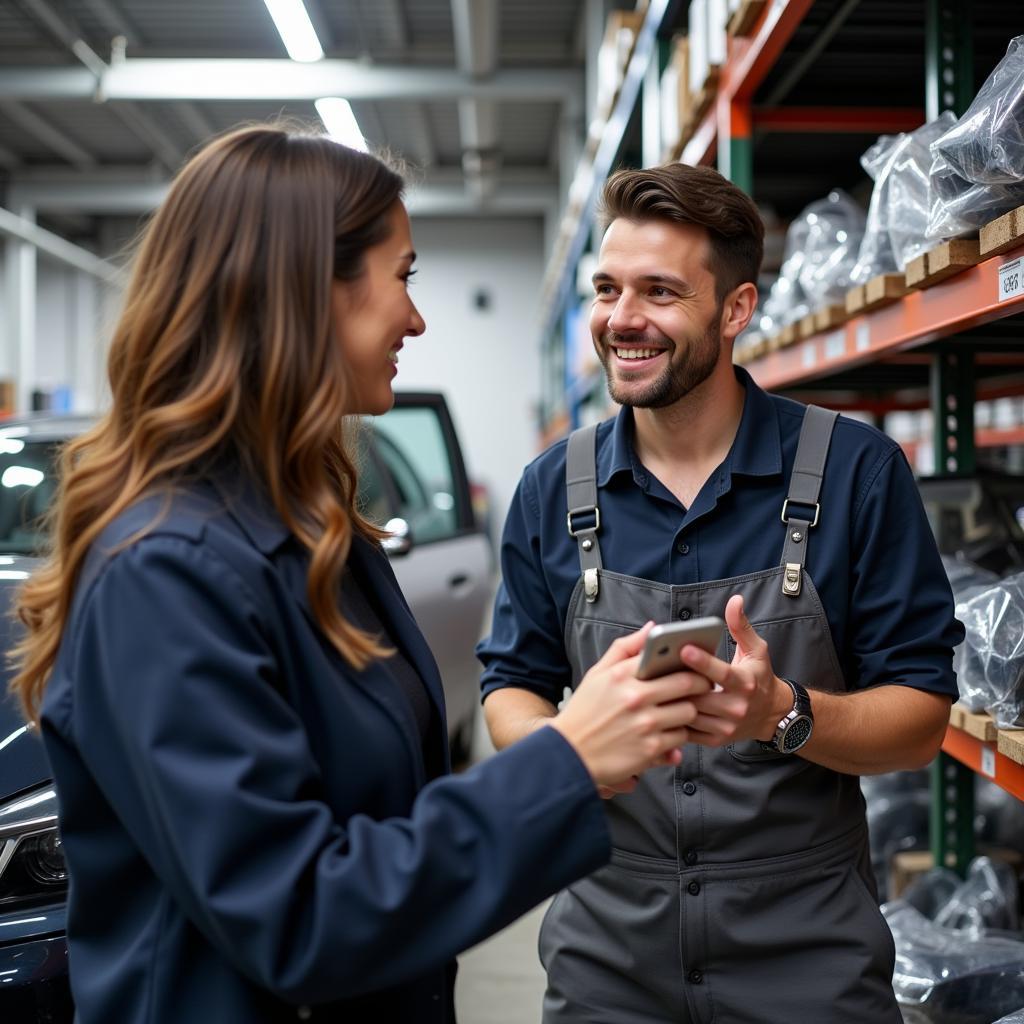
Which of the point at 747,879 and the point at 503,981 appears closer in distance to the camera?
the point at 747,879

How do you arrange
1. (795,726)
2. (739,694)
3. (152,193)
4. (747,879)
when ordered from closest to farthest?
(739,694) → (795,726) → (747,879) → (152,193)

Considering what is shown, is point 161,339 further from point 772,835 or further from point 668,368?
point 772,835

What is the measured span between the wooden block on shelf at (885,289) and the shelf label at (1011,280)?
0.33 m

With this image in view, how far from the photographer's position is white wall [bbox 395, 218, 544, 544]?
1497 centimetres

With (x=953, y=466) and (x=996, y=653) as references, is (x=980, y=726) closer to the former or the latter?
(x=996, y=653)

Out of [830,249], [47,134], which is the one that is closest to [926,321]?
[830,249]

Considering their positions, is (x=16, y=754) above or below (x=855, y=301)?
below

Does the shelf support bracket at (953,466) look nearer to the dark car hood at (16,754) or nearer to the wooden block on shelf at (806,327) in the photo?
the wooden block on shelf at (806,327)

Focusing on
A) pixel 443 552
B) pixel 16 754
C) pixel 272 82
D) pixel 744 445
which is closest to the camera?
pixel 744 445

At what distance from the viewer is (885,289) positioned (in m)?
1.93

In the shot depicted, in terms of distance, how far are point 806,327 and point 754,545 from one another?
38.9 inches

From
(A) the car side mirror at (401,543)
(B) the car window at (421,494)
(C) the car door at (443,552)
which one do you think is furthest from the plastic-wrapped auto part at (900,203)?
(B) the car window at (421,494)

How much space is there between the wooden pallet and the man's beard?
37 cm

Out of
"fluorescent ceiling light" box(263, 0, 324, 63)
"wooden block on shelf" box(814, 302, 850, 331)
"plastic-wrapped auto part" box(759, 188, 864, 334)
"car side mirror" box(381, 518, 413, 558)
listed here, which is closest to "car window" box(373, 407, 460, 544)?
"car side mirror" box(381, 518, 413, 558)
